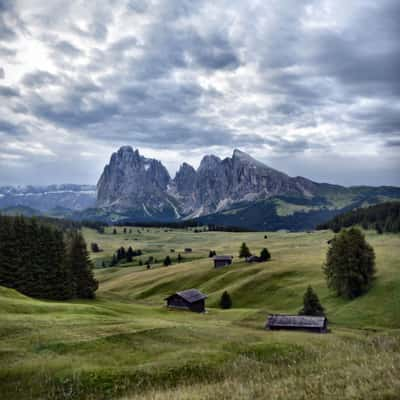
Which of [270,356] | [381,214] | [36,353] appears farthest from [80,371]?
[381,214]

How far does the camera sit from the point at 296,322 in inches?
2312

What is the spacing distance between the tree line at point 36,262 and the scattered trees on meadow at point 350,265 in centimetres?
5267

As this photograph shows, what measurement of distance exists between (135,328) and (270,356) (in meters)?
15.5

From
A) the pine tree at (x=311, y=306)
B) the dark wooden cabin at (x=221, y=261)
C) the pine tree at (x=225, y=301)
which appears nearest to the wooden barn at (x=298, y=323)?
the pine tree at (x=311, y=306)

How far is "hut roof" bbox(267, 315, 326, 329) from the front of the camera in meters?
57.0

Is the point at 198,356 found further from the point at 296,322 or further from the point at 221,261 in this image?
the point at 221,261

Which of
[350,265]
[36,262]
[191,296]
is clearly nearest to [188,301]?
[191,296]

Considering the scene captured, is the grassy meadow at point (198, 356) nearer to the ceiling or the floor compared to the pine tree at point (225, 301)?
nearer to the ceiling

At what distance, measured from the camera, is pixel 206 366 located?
83.7 feet

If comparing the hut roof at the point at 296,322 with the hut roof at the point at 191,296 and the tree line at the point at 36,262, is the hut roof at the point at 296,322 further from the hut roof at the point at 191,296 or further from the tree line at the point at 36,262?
the tree line at the point at 36,262

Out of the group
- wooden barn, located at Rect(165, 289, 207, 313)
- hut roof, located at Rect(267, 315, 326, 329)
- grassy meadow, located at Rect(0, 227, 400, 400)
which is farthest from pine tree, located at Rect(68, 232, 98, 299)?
hut roof, located at Rect(267, 315, 326, 329)

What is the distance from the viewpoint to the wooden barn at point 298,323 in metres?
56.7

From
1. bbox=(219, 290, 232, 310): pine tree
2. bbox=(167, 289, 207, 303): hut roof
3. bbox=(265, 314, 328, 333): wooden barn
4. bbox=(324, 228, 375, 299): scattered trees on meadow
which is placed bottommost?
bbox=(219, 290, 232, 310): pine tree

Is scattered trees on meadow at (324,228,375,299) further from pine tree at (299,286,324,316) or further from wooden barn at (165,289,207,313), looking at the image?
wooden barn at (165,289,207,313)
